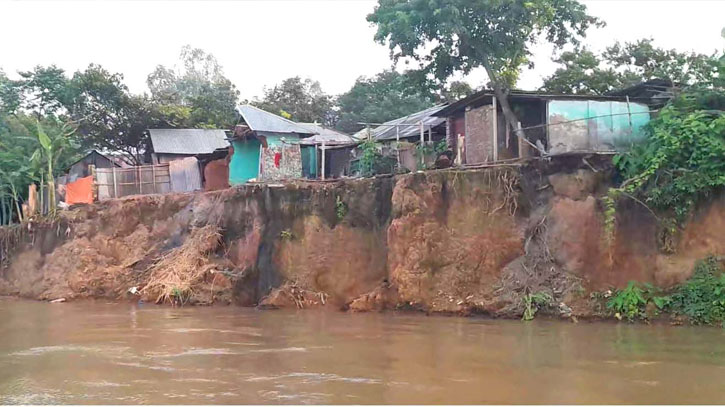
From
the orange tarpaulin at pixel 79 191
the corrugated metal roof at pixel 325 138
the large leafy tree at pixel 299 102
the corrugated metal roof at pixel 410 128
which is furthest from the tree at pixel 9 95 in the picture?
the corrugated metal roof at pixel 410 128

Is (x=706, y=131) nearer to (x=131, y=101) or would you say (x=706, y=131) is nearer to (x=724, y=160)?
(x=724, y=160)

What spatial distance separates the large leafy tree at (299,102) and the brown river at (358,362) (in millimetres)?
23965

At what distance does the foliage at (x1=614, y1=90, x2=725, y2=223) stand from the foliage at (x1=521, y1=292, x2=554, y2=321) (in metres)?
2.83

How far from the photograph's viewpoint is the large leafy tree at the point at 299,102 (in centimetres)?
3759

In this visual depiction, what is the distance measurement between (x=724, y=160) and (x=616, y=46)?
32.7 feet

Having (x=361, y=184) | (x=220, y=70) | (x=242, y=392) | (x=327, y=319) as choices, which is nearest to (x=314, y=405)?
(x=242, y=392)

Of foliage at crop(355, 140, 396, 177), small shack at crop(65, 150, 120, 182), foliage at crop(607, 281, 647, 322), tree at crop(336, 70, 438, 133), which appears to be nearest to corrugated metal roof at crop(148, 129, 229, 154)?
small shack at crop(65, 150, 120, 182)

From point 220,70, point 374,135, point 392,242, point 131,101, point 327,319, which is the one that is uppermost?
point 220,70

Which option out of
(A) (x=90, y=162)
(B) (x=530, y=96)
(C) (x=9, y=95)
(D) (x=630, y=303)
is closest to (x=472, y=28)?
(B) (x=530, y=96)

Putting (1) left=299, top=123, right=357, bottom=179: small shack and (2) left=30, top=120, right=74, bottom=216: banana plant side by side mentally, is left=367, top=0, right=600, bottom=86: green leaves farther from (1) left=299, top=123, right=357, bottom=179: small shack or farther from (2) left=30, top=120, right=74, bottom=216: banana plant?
(2) left=30, top=120, right=74, bottom=216: banana plant

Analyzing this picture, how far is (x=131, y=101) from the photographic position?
29750 mm

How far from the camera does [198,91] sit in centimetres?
4462

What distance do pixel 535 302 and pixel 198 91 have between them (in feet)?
116

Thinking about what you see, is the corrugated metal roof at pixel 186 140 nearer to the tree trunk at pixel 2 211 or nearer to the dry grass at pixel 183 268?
the tree trunk at pixel 2 211
